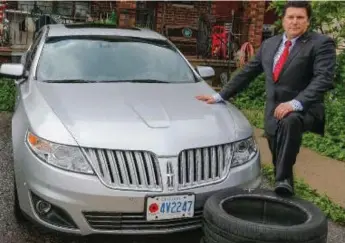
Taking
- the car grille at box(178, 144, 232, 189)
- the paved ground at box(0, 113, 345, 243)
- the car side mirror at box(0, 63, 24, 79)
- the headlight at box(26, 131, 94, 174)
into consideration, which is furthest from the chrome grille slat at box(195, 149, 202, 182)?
the car side mirror at box(0, 63, 24, 79)

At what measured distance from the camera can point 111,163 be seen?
11.0ft

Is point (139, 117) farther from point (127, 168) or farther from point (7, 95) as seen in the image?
point (7, 95)

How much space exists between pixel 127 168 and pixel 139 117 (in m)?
0.49

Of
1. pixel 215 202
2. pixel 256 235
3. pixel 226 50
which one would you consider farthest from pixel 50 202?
pixel 226 50

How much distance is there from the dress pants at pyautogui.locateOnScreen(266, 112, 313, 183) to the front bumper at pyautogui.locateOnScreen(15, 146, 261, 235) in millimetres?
321

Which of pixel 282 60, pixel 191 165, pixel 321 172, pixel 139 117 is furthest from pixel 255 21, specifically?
pixel 191 165

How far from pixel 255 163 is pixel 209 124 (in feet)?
1.36

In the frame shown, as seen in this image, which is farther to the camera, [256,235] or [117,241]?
[117,241]

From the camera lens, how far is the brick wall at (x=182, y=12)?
13461mm

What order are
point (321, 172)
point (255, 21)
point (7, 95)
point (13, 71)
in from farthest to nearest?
point (255, 21) < point (7, 95) < point (321, 172) < point (13, 71)

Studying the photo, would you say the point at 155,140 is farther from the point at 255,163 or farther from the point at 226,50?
the point at 226,50

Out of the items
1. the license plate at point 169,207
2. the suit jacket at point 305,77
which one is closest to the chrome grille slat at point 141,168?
the license plate at point 169,207

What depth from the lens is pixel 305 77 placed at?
3697 millimetres

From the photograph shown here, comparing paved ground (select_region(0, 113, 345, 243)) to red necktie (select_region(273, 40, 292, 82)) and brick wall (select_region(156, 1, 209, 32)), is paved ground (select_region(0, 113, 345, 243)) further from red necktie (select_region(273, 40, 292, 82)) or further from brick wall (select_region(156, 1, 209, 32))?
brick wall (select_region(156, 1, 209, 32))
